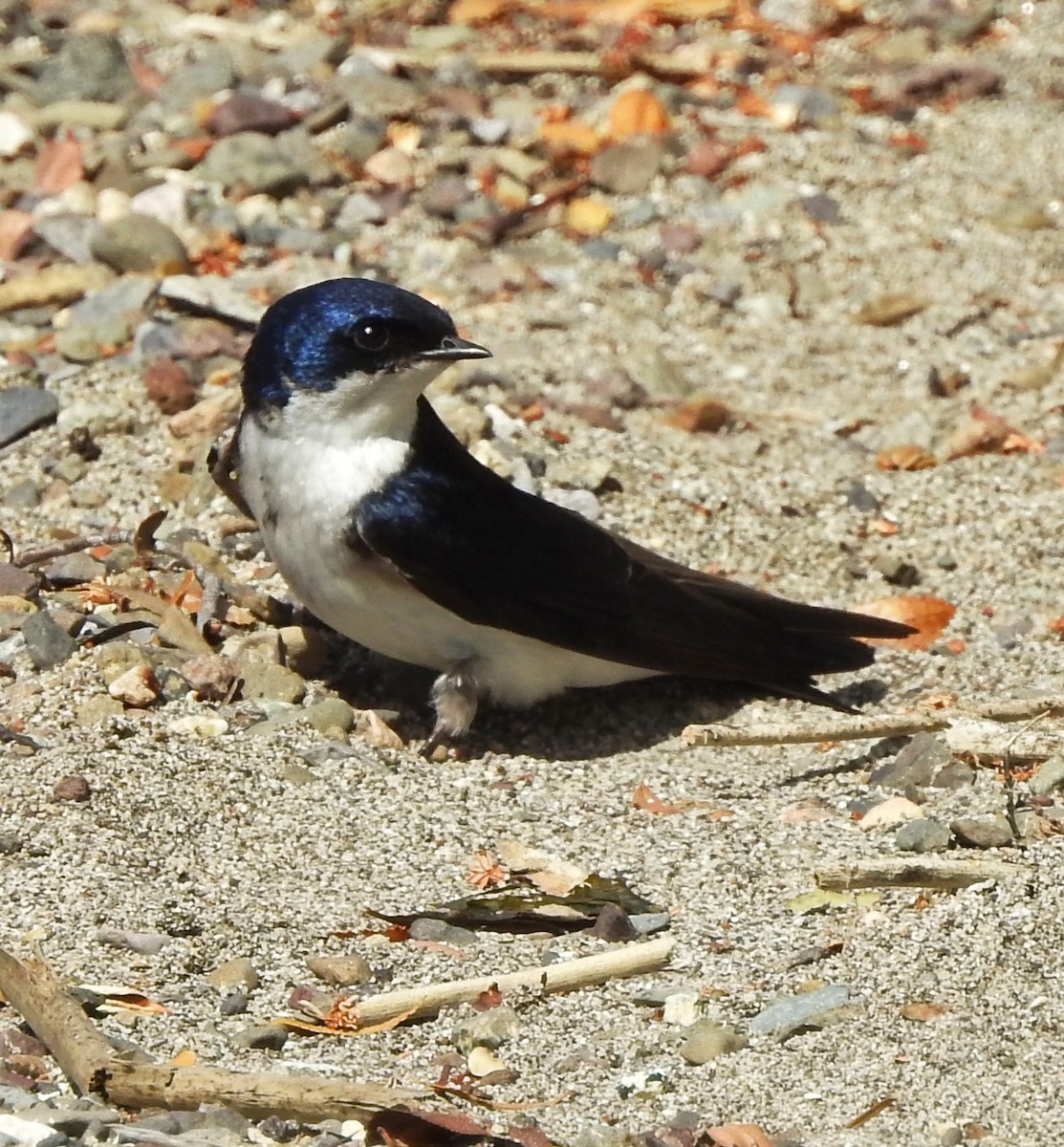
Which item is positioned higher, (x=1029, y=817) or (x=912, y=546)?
(x=1029, y=817)

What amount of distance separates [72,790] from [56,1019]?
857mm

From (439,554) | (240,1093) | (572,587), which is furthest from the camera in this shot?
(572,587)

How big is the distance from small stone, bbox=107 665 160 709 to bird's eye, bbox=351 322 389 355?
788 mm

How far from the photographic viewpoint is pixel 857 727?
4270 mm

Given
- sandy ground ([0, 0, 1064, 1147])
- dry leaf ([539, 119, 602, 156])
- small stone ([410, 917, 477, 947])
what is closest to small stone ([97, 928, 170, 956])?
sandy ground ([0, 0, 1064, 1147])

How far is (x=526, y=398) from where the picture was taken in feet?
18.5

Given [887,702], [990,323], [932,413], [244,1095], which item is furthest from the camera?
[990,323]

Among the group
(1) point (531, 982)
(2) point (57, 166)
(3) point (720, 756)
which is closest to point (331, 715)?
(3) point (720, 756)

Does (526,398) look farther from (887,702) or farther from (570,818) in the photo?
(570,818)

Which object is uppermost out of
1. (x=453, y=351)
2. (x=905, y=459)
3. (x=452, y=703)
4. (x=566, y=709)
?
(x=453, y=351)

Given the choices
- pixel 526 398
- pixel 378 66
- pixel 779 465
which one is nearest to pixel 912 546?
pixel 779 465

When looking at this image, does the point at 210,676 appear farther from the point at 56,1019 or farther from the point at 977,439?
the point at 977,439

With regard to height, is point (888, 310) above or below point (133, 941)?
below

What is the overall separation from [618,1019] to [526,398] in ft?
8.52
